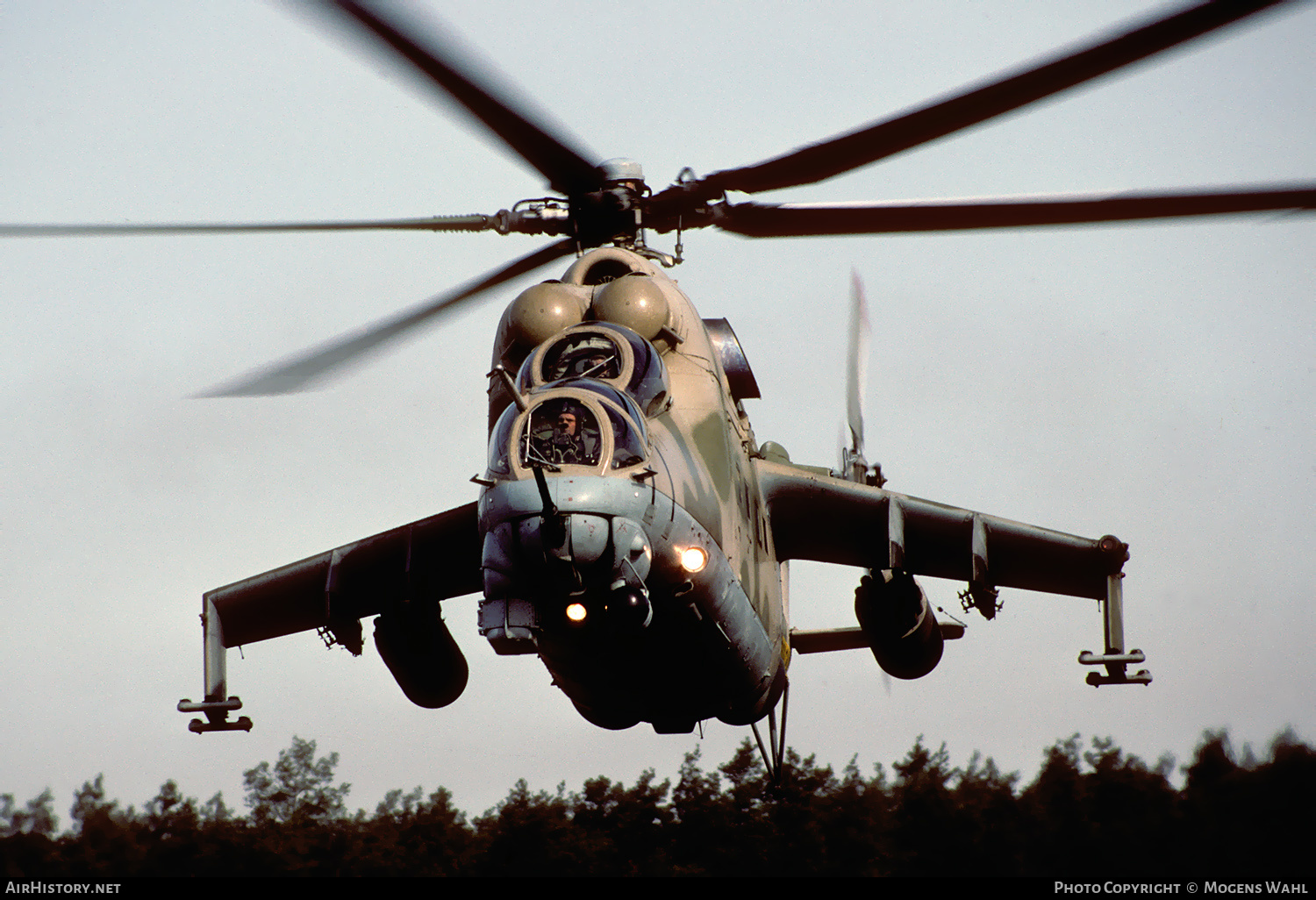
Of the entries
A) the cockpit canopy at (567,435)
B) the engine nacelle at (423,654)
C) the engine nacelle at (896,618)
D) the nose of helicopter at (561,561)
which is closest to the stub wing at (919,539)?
the engine nacelle at (896,618)

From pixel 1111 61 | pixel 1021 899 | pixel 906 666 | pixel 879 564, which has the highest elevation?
pixel 1111 61

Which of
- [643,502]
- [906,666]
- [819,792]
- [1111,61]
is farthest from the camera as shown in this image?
[819,792]

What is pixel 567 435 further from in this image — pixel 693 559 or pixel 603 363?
pixel 693 559

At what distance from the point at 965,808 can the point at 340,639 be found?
6.48 meters

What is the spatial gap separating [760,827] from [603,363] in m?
8.16

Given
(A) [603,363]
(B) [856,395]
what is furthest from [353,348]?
(B) [856,395]

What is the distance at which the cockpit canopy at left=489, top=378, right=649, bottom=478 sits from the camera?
734 cm

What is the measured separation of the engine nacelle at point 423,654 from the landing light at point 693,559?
3008 mm

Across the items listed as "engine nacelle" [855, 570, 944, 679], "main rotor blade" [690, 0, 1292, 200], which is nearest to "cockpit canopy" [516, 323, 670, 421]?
"main rotor blade" [690, 0, 1292, 200]

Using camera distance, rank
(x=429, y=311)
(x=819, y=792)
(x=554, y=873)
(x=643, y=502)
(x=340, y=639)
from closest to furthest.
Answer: (x=643, y=502), (x=429, y=311), (x=340, y=639), (x=554, y=873), (x=819, y=792)

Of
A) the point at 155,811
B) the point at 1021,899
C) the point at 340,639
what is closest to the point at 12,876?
the point at 155,811

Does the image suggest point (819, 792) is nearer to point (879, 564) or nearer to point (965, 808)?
point (965, 808)

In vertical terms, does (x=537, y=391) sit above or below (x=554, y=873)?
above

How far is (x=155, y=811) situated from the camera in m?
12.9
